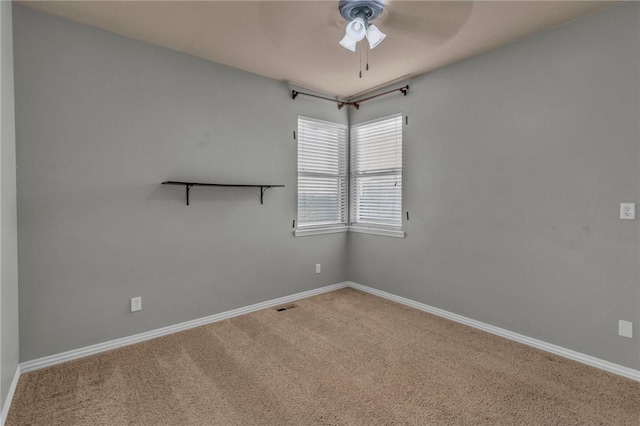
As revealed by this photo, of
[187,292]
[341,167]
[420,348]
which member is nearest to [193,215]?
[187,292]

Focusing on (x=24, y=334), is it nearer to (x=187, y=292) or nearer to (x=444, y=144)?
(x=187, y=292)

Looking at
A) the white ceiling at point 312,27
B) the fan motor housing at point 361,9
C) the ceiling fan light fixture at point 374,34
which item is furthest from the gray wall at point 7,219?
the ceiling fan light fixture at point 374,34

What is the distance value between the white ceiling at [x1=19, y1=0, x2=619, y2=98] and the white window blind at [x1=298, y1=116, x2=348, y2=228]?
881 mm

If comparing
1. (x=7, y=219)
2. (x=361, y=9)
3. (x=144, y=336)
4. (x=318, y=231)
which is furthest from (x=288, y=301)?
(x=361, y=9)

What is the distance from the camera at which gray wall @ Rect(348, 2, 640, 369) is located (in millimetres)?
2271

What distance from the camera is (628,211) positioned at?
7.31 ft

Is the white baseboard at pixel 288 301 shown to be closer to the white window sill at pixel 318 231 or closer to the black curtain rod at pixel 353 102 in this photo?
the white window sill at pixel 318 231

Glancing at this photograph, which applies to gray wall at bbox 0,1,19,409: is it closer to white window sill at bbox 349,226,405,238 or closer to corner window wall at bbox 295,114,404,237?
corner window wall at bbox 295,114,404,237

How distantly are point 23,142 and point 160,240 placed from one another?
1158 millimetres

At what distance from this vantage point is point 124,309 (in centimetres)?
272

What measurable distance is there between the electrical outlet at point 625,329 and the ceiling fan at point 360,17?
2.65 metres

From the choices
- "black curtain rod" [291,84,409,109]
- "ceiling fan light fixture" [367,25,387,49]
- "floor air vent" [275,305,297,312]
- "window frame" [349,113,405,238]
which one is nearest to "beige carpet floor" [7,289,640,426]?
"floor air vent" [275,305,297,312]

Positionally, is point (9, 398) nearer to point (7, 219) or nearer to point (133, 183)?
point (7, 219)

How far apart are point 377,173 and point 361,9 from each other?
6.53 feet
